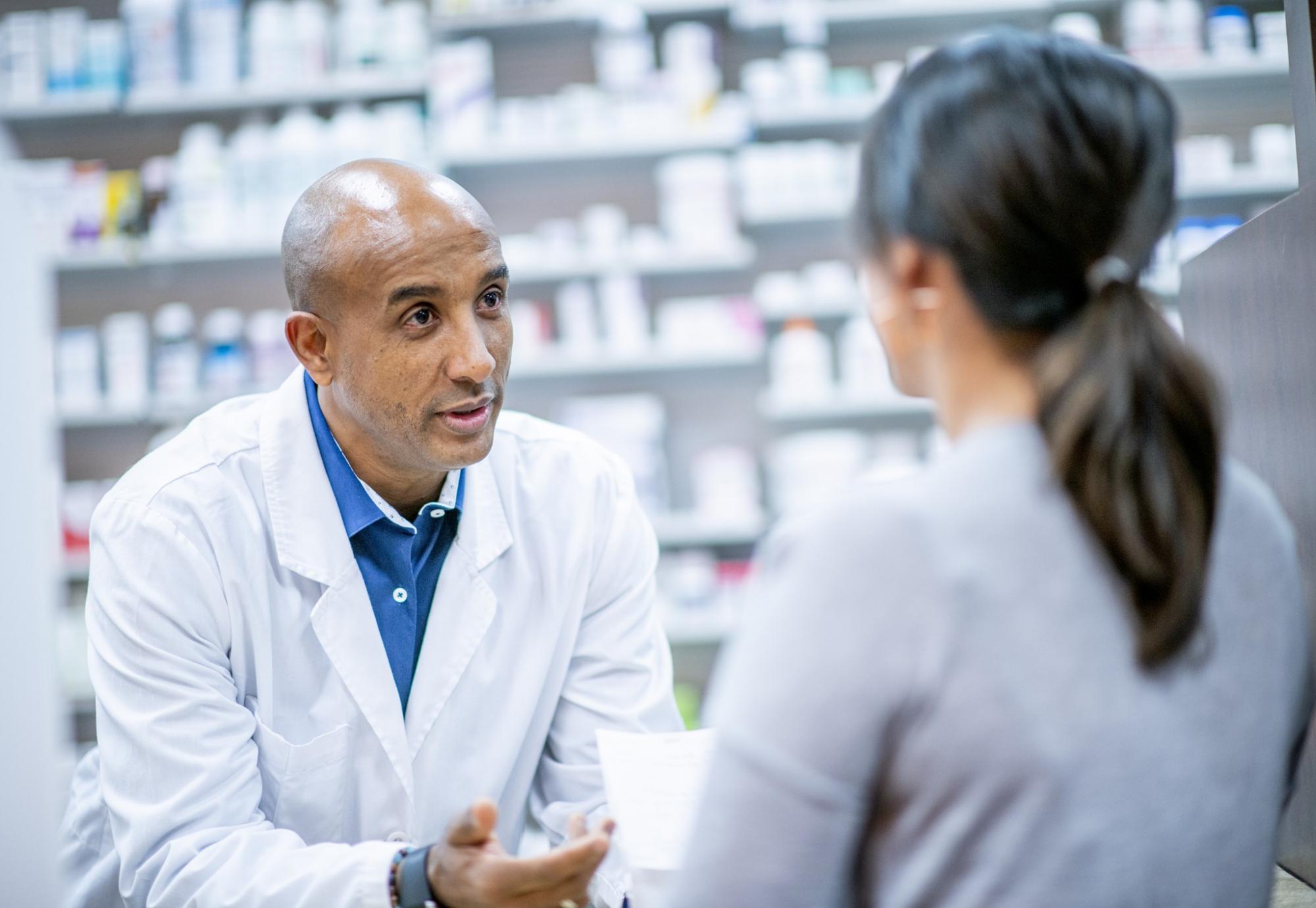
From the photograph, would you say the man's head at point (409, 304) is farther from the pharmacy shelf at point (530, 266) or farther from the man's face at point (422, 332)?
the pharmacy shelf at point (530, 266)

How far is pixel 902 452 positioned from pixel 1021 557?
9.10ft

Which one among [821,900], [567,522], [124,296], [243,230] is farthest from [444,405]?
[124,296]

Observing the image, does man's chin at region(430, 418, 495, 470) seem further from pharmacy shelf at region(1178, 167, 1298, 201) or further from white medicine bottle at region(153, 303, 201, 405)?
pharmacy shelf at region(1178, 167, 1298, 201)

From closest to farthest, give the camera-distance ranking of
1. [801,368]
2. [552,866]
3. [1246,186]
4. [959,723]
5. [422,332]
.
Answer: [959,723] → [552,866] → [422,332] → [1246,186] → [801,368]

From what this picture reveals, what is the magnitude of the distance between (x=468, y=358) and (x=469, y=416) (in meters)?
0.07

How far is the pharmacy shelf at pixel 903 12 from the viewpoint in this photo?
10.8ft

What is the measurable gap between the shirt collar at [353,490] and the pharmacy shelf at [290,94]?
215 cm

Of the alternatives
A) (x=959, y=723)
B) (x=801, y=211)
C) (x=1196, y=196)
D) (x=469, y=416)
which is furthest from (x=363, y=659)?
(x=1196, y=196)

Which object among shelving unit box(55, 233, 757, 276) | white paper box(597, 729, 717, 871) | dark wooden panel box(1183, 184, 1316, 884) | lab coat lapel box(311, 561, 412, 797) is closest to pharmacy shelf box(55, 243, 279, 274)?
shelving unit box(55, 233, 757, 276)

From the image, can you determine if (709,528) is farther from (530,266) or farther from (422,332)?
(422,332)

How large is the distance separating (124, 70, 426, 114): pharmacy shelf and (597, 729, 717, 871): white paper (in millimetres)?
2749

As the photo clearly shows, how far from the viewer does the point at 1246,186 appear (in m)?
3.17

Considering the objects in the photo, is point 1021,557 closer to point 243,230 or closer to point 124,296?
point 243,230

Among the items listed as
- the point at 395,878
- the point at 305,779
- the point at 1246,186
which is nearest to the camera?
the point at 395,878
